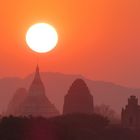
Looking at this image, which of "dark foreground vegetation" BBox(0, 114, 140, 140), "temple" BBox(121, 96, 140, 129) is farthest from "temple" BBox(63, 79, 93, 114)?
"dark foreground vegetation" BBox(0, 114, 140, 140)

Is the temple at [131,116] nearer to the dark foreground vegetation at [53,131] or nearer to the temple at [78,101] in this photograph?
the dark foreground vegetation at [53,131]

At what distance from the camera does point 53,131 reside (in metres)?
80.6

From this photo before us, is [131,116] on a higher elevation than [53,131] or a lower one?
higher

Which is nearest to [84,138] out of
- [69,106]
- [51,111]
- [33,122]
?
[33,122]

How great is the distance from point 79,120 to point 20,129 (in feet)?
87.5

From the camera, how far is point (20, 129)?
78.1 meters

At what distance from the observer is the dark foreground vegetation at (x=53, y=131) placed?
7644cm

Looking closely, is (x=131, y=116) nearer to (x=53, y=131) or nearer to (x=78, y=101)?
(x=78, y=101)

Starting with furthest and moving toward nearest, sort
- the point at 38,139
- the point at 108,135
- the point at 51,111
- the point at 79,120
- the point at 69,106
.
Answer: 1. the point at 51,111
2. the point at 69,106
3. the point at 79,120
4. the point at 108,135
5. the point at 38,139

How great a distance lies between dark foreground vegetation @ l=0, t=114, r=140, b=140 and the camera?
76438mm

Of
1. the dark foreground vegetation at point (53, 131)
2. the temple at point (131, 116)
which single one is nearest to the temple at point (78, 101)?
the temple at point (131, 116)

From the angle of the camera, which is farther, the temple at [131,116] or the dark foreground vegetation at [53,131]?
the temple at [131,116]

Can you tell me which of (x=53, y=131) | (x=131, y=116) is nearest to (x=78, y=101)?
(x=131, y=116)

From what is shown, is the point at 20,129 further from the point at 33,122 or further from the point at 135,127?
the point at 135,127
